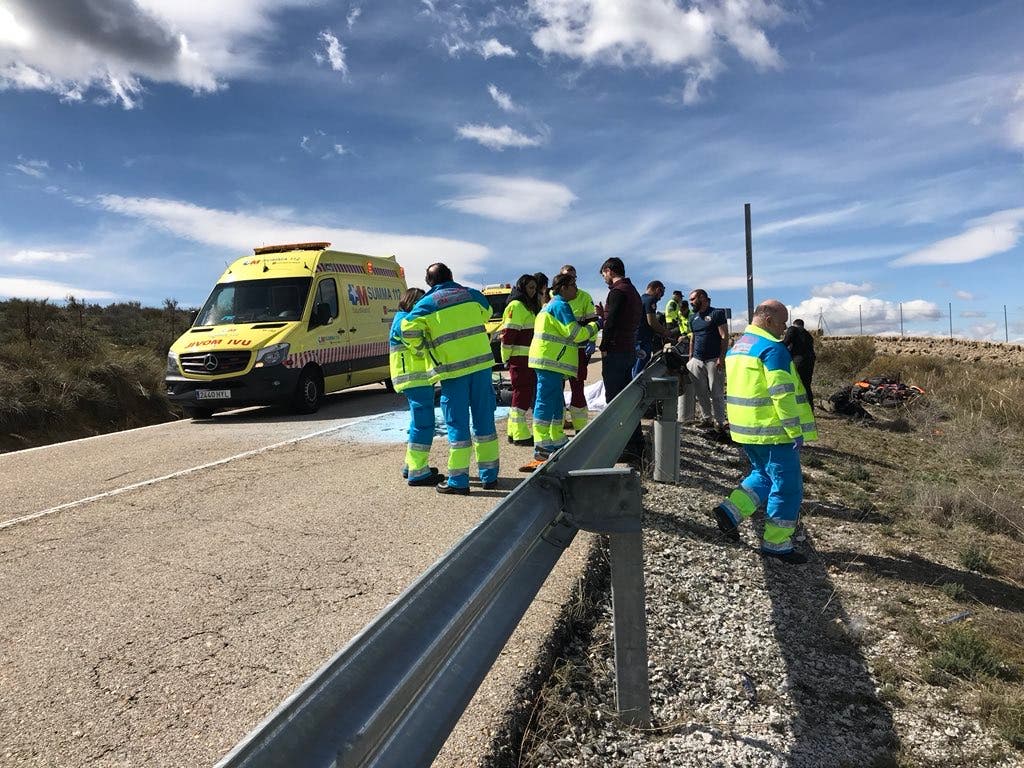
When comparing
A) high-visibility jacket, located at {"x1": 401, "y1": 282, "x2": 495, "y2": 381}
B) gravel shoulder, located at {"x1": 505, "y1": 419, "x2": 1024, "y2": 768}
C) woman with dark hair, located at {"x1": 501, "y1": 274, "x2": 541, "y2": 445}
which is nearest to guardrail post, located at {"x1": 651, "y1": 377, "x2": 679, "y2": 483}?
gravel shoulder, located at {"x1": 505, "y1": 419, "x2": 1024, "y2": 768}

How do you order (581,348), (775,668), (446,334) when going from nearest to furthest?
(775,668), (446,334), (581,348)

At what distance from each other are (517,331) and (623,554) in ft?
19.2

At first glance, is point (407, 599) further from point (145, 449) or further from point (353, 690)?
point (145, 449)

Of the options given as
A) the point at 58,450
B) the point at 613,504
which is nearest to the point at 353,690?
the point at 613,504

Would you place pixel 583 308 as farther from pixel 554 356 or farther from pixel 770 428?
pixel 770 428

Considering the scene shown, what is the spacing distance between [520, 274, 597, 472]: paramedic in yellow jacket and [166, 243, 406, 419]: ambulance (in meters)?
5.01

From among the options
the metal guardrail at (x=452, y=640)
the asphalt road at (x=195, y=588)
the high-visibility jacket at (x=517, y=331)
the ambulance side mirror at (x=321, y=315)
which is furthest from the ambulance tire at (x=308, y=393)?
the metal guardrail at (x=452, y=640)

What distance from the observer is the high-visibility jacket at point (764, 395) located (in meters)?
4.65

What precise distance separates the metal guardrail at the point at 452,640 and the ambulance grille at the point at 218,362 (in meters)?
Result: 8.53

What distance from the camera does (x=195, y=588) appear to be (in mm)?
3914

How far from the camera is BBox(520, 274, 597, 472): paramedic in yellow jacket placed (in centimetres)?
693

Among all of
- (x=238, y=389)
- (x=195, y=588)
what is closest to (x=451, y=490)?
(x=195, y=588)

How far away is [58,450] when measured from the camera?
850 cm

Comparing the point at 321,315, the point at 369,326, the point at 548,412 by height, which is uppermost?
the point at 321,315
